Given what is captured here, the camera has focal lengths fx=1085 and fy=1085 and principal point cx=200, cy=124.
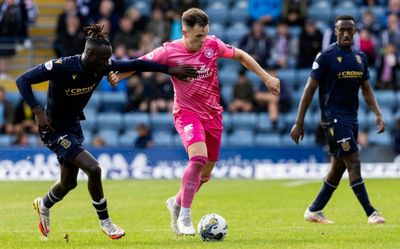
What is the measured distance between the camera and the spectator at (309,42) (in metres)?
25.8

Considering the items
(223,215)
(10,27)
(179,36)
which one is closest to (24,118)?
(10,27)

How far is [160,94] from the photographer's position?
997 inches

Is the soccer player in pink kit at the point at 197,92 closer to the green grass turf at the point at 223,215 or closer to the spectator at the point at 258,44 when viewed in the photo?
the green grass turf at the point at 223,215

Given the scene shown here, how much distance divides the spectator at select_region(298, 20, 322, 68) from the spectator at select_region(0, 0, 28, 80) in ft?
22.3

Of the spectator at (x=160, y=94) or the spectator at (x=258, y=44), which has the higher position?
the spectator at (x=258, y=44)

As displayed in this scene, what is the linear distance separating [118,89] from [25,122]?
2.57m

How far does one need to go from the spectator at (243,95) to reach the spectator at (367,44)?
2742 mm

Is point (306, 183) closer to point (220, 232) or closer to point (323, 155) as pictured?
point (323, 155)

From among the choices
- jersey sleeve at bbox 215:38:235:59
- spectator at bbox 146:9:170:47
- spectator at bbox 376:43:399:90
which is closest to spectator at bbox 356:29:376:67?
spectator at bbox 376:43:399:90

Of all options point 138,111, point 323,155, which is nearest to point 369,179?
point 323,155

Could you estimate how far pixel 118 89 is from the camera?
2648 centimetres

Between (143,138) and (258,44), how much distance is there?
3.77 m

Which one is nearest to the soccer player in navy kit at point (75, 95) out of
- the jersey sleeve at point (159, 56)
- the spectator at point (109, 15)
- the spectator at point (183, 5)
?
the jersey sleeve at point (159, 56)

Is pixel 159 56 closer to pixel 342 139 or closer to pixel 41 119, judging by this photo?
pixel 41 119
